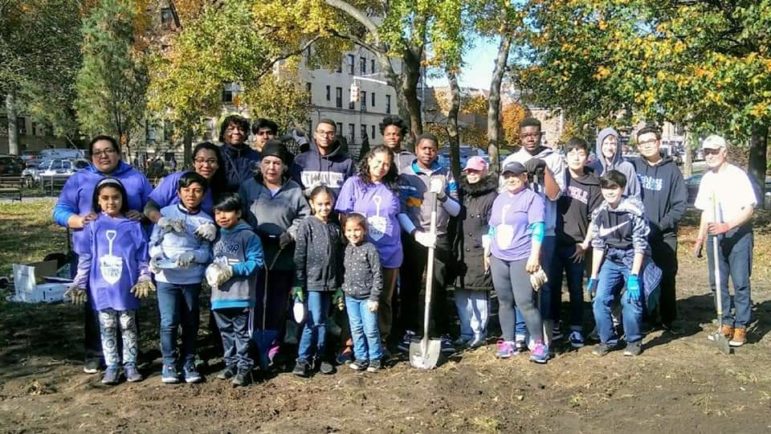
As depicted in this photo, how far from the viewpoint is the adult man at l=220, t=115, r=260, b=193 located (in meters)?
5.77

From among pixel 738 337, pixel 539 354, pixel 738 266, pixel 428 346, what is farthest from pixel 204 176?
pixel 738 337

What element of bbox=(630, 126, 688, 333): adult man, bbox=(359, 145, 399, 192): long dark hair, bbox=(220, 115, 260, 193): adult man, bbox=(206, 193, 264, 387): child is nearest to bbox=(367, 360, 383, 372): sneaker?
bbox=(206, 193, 264, 387): child

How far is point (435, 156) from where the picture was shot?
19.5 ft

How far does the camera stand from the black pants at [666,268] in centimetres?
645

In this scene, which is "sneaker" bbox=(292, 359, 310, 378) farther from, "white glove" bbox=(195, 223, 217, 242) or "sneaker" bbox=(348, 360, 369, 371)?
"white glove" bbox=(195, 223, 217, 242)

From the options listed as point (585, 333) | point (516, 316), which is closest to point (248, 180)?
point (516, 316)

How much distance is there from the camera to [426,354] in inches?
222

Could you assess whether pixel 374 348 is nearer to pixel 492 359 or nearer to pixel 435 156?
pixel 492 359

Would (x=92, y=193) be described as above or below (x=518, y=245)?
above

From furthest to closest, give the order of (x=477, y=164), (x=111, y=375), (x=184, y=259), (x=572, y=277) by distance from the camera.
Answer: (x=572, y=277) → (x=477, y=164) → (x=111, y=375) → (x=184, y=259)

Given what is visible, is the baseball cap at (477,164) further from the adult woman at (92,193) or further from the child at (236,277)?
the adult woman at (92,193)

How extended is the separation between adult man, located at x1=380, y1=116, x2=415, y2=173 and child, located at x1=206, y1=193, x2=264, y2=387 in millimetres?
1569

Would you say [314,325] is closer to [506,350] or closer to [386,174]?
[386,174]

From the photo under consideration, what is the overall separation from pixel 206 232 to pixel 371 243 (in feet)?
4.23
